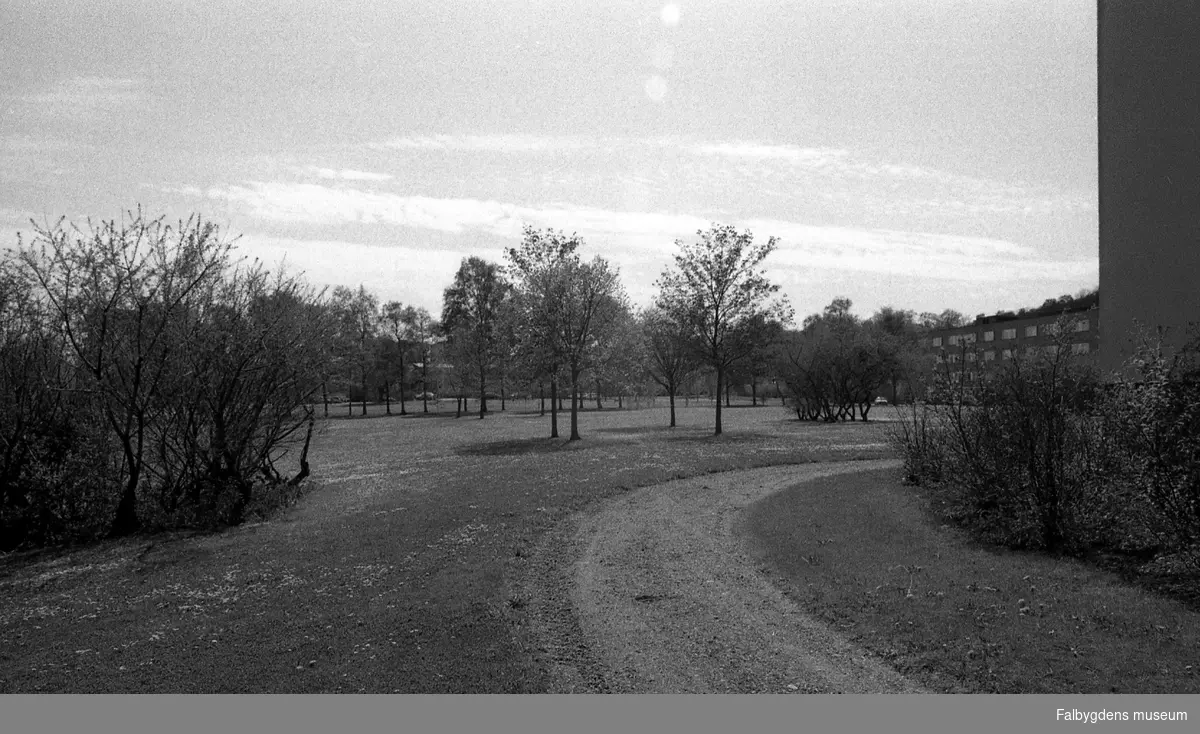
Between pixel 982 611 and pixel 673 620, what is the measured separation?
11.8 ft

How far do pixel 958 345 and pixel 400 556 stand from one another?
12.5 meters

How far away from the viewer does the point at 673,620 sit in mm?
8641

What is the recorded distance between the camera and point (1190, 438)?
28.6ft

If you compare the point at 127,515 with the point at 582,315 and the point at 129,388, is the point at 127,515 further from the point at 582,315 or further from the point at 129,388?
the point at 582,315

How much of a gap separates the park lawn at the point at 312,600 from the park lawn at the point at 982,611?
3.95m

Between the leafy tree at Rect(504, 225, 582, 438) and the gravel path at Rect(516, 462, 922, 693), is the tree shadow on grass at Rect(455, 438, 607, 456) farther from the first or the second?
the gravel path at Rect(516, 462, 922, 693)

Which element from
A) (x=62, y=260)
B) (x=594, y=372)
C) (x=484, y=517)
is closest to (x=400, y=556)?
(x=484, y=517)

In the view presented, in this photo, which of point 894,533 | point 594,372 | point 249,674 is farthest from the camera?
point 594,372

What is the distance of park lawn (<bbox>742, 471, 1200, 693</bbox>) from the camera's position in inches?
262

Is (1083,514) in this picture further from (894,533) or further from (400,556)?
(400,556)

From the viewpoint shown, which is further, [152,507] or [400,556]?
[152,507]

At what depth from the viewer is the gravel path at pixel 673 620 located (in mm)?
6910

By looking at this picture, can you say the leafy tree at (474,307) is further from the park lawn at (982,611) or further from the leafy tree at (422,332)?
the park lawn at (982,611)

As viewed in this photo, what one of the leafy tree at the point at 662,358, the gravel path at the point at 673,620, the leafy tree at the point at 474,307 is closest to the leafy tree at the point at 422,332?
the leafy tree at the point at 474,307
